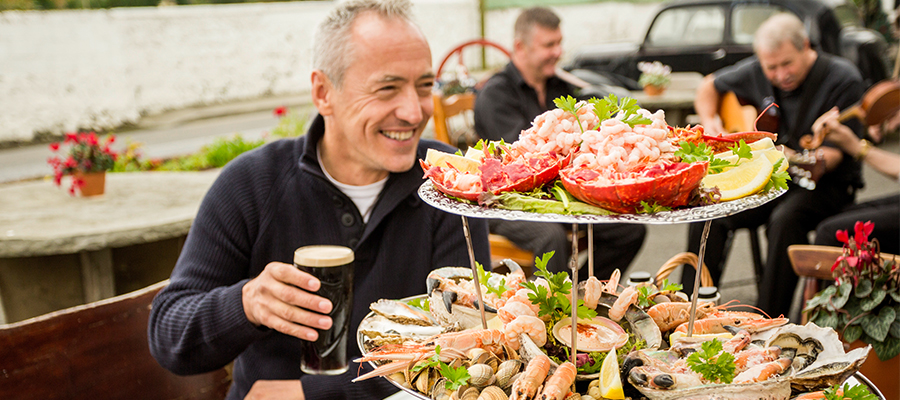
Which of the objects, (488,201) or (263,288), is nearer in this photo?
(488,201)

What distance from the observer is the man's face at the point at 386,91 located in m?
1.75

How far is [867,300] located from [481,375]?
1688 millimetres

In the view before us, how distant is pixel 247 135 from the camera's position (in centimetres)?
1170

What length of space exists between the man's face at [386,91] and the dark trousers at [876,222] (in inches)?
95.4

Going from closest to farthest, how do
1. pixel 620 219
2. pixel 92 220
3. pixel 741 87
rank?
pixel 620 219 → pixel 92 220 → pixel 741 87

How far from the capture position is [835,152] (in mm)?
3695

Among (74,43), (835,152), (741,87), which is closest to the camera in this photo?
(835,152)

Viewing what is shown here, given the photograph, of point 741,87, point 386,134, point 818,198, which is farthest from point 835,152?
point 386,134

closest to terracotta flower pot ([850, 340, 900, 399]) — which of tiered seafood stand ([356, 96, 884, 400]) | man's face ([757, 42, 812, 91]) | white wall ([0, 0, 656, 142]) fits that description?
tiered seafood stand ([356, 96, 884, 400])

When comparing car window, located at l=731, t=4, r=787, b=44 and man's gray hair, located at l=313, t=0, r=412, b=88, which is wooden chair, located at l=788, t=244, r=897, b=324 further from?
car window, located at l=731, t=4, r=787, b=44

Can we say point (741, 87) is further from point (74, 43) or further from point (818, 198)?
point (74, 43)

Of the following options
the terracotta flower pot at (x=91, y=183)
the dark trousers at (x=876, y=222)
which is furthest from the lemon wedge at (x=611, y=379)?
the terracotta flower pot at (x=91, y=183)

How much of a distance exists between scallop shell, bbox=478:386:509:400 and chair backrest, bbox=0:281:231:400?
1.16m

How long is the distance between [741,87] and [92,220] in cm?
397
